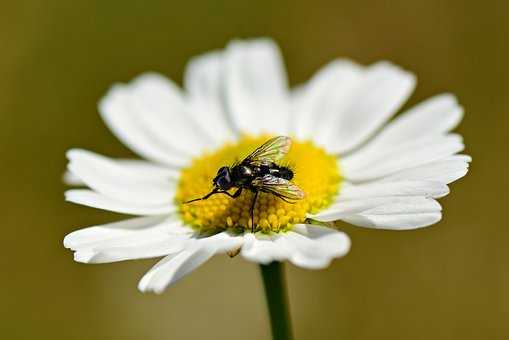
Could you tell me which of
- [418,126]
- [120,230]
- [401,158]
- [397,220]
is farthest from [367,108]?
[120,230]

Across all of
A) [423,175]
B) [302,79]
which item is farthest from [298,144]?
[302,79]

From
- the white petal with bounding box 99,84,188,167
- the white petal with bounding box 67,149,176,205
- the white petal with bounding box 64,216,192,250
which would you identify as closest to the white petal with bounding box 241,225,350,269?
the white petal with bounding box 64,216,192,250

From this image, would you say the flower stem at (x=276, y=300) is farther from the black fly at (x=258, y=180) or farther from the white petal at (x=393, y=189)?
the white petal at (x=393, y=189)

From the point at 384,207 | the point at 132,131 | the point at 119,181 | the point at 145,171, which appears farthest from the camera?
the point at 132,131

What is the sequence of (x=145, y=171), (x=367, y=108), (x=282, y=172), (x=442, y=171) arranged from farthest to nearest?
(x=367, y=108) → (x=145, y=171) → (x=282, y=172) → (x=442, y=171)

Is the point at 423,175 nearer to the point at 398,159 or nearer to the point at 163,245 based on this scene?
the point at 398,159

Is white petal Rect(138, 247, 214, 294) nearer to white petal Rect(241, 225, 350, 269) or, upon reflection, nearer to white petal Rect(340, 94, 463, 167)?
white petal Rect(241, 225, 350, 269)

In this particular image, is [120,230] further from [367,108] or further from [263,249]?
[367,108]
